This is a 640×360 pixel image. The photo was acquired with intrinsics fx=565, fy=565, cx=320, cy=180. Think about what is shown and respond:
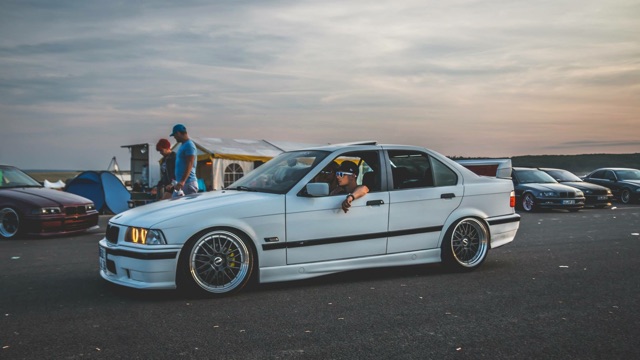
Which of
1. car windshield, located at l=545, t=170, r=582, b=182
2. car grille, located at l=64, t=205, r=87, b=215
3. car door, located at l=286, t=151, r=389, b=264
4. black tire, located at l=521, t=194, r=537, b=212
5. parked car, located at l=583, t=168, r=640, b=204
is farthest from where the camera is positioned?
parked car, located at l=583, t=168, r=640, b=204

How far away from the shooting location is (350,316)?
15.2ft

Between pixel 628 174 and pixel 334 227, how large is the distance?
827 inches

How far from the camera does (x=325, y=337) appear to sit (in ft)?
13.3

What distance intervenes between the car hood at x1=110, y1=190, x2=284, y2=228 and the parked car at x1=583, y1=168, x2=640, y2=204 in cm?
2026

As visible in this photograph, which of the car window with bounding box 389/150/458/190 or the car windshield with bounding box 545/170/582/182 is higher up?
the car window with bounding box 389/150/458/190

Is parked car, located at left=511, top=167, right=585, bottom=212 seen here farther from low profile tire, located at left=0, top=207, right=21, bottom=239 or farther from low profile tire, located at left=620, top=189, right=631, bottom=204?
low profile tire, located at left=0, top=207, right=21, bottom=239

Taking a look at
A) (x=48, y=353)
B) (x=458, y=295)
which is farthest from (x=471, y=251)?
(x=48, y=353)

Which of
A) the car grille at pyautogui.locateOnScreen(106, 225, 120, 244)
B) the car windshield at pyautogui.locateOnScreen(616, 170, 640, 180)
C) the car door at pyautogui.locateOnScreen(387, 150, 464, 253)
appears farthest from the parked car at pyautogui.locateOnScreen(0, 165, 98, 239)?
the car windshield at pyautogui.locateOnScreen(616, 170, 640, 180)

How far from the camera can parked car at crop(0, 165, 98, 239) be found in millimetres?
10242

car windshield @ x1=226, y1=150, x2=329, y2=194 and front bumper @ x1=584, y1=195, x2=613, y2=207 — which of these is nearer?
car windshield @ x1=226, y1=150, x2=329, y2=194

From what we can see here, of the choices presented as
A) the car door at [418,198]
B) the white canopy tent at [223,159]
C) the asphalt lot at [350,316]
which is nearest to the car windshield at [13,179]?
the asphalt lot at [350,316]

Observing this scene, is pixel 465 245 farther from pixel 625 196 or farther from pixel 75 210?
pixel 625 196

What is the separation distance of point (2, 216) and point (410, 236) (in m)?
7.94

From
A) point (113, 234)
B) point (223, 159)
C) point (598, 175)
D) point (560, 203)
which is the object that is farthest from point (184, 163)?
point (598, 175)
